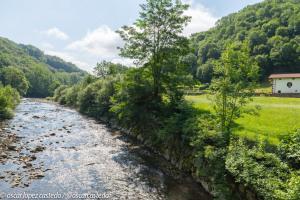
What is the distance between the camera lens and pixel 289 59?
102312 mm

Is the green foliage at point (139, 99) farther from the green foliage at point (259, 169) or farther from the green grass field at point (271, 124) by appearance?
the green foliage at point (259, 169)

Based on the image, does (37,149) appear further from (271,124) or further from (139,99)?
(271,124)

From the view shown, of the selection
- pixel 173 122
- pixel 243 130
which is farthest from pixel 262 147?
pixel 173 122

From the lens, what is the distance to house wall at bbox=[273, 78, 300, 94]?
5322 cm

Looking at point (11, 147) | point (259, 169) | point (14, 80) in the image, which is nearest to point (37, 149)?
point (11, 147)

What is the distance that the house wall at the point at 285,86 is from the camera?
175ft

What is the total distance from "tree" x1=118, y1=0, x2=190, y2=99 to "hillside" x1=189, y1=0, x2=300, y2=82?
41815 millimetres

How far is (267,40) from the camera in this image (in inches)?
4574

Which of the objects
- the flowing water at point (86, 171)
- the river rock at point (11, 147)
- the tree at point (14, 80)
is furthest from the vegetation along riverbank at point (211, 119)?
the tree at point (14, 80)

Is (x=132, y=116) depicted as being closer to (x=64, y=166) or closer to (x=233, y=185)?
(x=64, y=166)

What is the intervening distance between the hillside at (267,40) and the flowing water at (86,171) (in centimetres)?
5290

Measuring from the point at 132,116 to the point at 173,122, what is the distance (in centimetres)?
1041

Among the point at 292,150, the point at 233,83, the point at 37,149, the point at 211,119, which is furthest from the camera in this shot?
the point at 37,149

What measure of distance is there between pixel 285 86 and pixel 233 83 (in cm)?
4095
